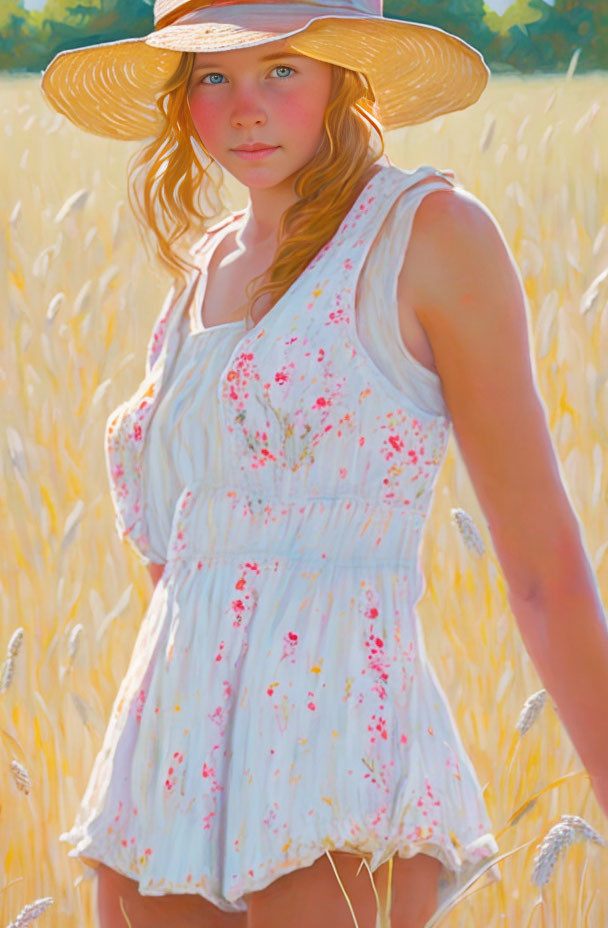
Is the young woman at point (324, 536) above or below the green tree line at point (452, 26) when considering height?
below

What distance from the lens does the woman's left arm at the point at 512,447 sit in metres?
1.28

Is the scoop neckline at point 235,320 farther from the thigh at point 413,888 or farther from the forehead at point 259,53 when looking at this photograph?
the thigh at point 413,888

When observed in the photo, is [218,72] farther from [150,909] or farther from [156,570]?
[150,909]

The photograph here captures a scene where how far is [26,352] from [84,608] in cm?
68

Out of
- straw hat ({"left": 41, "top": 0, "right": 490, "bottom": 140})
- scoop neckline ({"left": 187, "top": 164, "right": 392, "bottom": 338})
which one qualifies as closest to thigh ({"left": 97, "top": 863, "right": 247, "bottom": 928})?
scoop neckline ({"left": 187, "top": 164, "right": 392, "bottom": 338})

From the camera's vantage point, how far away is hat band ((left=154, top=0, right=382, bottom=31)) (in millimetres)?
1410

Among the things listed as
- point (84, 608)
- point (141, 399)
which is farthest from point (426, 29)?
point (84, 608)

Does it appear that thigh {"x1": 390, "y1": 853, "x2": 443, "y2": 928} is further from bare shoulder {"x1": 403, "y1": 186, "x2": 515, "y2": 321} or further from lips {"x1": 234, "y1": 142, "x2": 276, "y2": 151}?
lips {"x1": 234, "y1": 142, "x2": 276, "y2": 151}

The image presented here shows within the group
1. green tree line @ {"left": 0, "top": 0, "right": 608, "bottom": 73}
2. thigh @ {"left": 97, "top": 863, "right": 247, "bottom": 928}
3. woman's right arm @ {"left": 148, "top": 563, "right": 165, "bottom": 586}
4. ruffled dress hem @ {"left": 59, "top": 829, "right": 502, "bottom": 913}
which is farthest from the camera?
green tree line @ {"left": 0, "top": 0, "right": 608, "bottom": 73}

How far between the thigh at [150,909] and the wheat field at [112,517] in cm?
48

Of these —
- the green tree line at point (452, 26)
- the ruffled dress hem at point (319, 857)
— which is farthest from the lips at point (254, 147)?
the green tree line at point (452, 26)

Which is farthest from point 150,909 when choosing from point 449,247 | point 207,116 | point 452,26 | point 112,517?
point 452,26

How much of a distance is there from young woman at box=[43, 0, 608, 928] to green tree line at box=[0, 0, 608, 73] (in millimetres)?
2528

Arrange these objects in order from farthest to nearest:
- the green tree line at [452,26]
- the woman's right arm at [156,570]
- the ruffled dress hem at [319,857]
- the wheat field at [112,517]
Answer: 1. the green tree line at [452,26]
2. the wheat field at [112,517]
3. the woman's right arm at [156,570]
4. the ruffled dress hem at [319,857]
